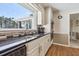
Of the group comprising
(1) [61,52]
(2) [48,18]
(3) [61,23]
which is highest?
(2) [48,18]

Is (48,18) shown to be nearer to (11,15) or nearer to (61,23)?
(61,23)

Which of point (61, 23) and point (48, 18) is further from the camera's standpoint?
point (61, 23)

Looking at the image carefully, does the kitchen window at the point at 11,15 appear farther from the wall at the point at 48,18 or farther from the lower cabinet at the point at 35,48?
the wall at the point at 48,18

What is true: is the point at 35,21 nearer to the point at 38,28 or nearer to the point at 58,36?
the point at 38,28

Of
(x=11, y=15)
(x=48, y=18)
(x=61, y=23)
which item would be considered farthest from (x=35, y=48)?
(x=61, y=23)

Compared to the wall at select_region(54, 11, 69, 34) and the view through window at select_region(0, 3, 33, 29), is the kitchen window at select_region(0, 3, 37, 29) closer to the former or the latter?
the view through window at select_region(0, 3, 33, 29)

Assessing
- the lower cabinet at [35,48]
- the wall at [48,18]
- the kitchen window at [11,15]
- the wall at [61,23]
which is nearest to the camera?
the lower cabinet at [35,48]

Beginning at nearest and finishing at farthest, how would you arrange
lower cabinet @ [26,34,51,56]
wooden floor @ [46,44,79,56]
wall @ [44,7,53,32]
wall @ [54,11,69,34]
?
lower cabinet @ [26,34,51,56] → wooden floor @ [46,44,79,56] → wall @ [44,7,53,32] → wall @ [54,11,69,34]

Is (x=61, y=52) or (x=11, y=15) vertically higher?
(x=11, y=15)

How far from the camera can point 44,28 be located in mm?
4629

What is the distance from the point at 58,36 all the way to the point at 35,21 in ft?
5.20

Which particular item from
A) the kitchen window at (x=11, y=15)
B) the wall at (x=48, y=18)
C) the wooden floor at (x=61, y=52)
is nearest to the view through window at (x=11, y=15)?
the kitchen window at (x=11, y=15)

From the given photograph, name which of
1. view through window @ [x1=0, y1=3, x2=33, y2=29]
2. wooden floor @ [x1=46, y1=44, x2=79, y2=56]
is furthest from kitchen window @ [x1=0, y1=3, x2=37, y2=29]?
wooden floor @ [x1=46, y1=44, x2=79, y2=56]

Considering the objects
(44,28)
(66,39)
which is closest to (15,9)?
(44,28)
